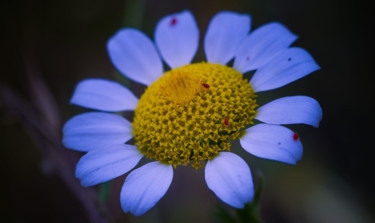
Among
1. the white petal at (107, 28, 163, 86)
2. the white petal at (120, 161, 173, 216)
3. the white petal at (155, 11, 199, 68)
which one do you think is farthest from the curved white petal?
the white petal at (120, 161, 173, 216)

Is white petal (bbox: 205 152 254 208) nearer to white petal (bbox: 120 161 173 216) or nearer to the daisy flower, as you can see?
the daisy flower

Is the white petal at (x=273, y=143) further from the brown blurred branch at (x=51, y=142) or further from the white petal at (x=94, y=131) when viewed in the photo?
the brown blurred branch at (x=51, y=142)

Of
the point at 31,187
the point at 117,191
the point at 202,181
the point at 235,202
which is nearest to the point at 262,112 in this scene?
the point at 235,202

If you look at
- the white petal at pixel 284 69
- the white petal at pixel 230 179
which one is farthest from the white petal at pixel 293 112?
the white petal at pixel 230 179

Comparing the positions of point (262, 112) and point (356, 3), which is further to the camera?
point (356, 3)

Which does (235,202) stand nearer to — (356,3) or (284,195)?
(284,195)

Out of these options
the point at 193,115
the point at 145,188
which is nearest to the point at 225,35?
the point at 193,115

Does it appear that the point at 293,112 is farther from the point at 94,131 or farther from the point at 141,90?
the point at 141,90
